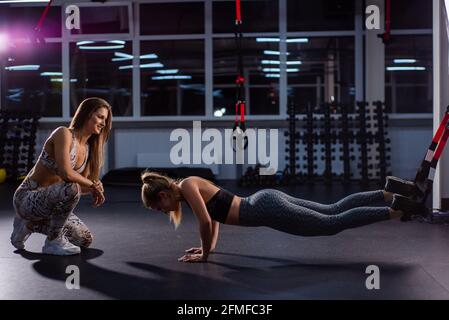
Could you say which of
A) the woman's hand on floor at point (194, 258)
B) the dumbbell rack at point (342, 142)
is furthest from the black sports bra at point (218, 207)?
the dumbbell rack at point (342, 142)

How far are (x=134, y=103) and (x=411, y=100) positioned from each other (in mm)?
4250

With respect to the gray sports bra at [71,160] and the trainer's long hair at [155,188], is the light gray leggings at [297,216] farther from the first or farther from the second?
the gray sports bra at [71,160]

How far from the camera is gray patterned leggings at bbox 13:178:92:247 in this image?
Result: 125 inches

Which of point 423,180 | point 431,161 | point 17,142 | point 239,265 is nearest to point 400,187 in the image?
point 423,180

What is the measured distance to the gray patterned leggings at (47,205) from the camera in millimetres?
3177

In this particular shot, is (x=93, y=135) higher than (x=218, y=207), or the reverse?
(x=93, y=135)

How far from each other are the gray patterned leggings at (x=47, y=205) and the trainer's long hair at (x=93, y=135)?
18 centimetres

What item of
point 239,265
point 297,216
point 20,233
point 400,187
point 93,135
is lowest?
point 239,265

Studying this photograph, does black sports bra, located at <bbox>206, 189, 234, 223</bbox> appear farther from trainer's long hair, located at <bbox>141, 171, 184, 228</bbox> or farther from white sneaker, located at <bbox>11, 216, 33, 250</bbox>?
white sneaker, located at <bbox>11, 216, 33, 250</bbox>

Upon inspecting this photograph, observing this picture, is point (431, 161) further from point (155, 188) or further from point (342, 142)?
point (342, 142)

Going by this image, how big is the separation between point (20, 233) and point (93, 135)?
0.74 meters

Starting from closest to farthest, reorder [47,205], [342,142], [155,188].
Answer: [155,188]
[47,205]
[342,142]

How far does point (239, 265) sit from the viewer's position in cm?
306

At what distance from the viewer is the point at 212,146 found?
8.30 m
